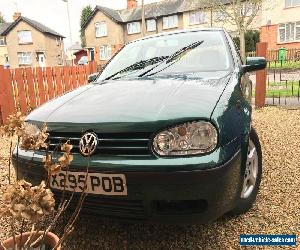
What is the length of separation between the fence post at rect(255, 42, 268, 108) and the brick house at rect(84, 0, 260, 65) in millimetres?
29963

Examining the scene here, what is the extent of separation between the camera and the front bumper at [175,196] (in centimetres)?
183

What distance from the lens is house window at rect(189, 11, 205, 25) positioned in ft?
115

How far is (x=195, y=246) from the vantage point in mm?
2285

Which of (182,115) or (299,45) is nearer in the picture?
(182,115)

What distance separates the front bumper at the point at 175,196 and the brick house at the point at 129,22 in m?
35.8

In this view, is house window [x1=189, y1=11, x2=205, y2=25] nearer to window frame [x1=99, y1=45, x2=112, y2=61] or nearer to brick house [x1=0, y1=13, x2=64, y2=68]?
window frame [x1=99, y1=45, x2=112, y2=61]

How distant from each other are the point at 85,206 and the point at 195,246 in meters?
0.80

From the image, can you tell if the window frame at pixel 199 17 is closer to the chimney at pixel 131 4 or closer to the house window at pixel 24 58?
the chimney at pixel 131 4

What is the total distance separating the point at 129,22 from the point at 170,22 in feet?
16.8

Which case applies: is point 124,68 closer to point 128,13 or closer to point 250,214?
point 250,214

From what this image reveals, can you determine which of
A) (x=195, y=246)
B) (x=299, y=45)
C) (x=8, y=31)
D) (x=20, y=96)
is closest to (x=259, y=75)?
(x=20, y=96)

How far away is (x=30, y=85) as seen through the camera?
7141 millimetres

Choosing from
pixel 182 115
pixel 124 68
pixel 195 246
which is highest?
pixel 124 68

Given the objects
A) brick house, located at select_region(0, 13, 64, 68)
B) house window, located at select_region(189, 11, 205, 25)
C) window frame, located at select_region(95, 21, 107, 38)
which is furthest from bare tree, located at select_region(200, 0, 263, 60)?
brick house, located at select_region(0, 13, 64, 68)
